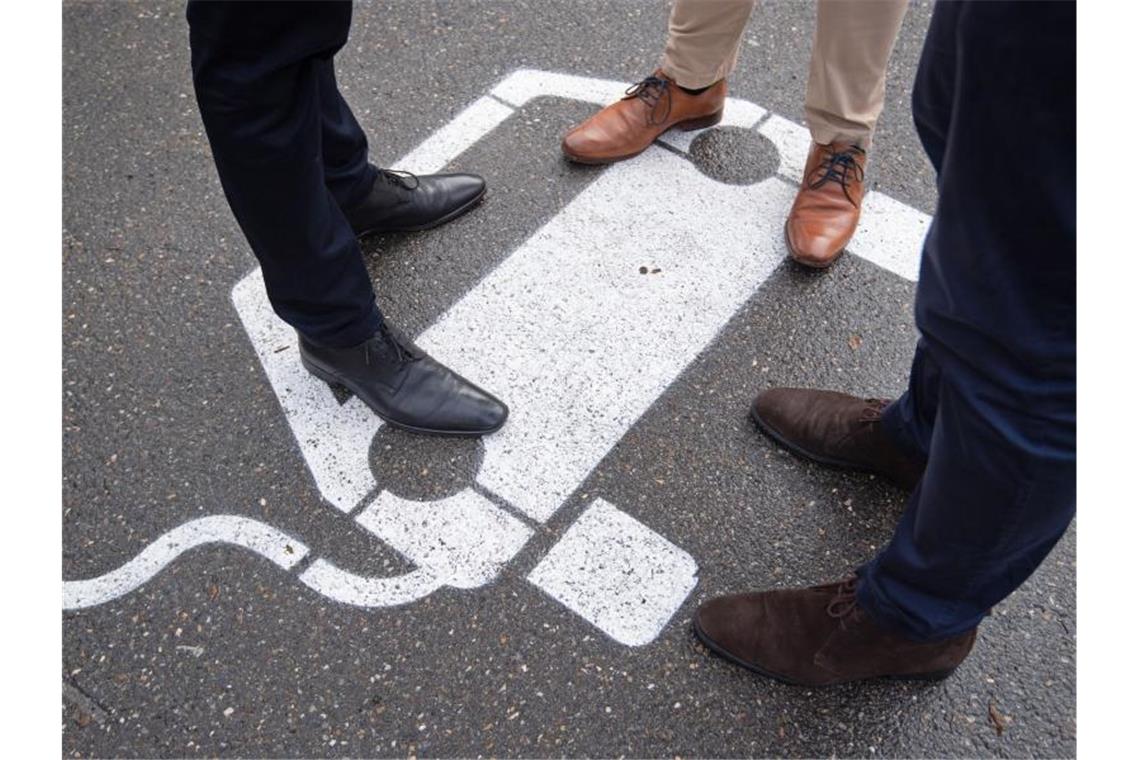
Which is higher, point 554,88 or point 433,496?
point 554,88

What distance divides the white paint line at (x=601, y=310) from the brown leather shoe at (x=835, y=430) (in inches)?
11.2

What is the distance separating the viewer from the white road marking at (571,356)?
6.34 feet

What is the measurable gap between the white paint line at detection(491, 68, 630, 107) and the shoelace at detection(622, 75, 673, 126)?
0.21 m

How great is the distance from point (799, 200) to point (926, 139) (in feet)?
3.51

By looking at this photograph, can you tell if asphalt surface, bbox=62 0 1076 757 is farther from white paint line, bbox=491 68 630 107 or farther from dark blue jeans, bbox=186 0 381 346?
dark blue jeans, bbox=186 0 381 346

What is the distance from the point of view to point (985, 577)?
1382 mm

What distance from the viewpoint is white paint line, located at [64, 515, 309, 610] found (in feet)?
6.24

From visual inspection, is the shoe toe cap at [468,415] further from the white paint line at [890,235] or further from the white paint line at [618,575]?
the white paint line at [890,235]

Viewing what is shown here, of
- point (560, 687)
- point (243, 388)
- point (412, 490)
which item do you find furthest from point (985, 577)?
point (243, 388)

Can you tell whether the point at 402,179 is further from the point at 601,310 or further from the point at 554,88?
the point at 554,88

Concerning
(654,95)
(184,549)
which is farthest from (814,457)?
(184,549)

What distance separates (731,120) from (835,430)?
1.29m

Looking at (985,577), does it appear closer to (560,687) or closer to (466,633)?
(560,687)

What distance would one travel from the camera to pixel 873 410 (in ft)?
6.55
